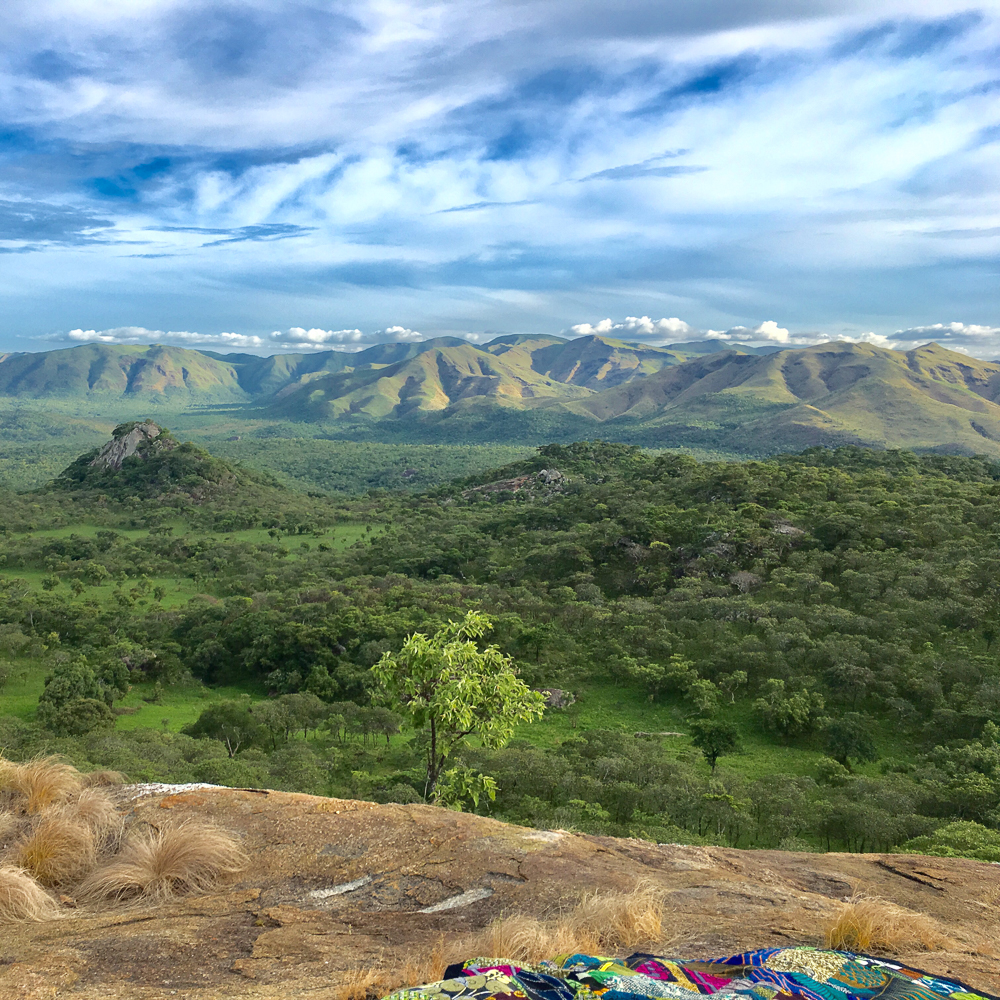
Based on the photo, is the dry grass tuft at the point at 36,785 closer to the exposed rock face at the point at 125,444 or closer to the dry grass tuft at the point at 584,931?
the dry grass tuft at the point at 584,931

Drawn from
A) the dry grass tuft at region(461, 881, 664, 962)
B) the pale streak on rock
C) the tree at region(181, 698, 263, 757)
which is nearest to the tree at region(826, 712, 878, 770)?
the pale streak on rock

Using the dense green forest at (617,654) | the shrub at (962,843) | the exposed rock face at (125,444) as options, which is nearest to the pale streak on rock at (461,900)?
the dense green forest at (617,654)

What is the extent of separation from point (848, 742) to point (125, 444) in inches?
4671

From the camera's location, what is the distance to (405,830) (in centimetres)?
849

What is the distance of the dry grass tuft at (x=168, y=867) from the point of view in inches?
285

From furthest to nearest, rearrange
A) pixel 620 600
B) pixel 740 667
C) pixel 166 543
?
pixel 166 543 → pixel 620 600 → pixel 740 667

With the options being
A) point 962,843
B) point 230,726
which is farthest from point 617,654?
point 962,843

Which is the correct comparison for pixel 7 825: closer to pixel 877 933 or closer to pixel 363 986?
pixel 363 986

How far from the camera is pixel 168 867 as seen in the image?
7348 mm

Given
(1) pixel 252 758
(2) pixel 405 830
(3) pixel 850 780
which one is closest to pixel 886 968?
(2) pixel 405 830

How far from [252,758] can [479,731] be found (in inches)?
645

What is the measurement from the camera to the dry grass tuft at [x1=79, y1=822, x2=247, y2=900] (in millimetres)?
7250

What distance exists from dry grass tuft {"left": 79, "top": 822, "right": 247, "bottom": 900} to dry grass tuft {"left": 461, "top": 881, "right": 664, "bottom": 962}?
351 cm

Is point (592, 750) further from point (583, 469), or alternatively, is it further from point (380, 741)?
point (583, 469)
